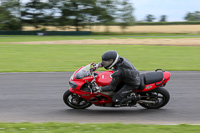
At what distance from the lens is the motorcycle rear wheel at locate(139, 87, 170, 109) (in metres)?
6.80

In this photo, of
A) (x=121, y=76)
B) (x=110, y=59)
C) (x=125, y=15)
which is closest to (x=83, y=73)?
(x=110, y=59)

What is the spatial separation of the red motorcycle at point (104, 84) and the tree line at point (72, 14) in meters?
51.8

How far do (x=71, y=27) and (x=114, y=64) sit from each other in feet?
178

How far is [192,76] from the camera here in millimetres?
11227

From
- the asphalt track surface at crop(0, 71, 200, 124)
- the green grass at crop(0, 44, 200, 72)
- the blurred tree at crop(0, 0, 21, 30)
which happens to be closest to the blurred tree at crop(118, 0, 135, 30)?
the blurred tree at crop(0, 0, 21, 30)

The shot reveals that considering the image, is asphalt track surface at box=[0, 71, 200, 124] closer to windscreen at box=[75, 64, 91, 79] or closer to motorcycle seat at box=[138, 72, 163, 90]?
motorcycle seat at box=[138, 72, 163, 90]

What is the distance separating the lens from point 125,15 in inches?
2309

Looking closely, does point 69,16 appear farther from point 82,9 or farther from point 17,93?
point 17,93

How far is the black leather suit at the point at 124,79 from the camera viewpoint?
647 centimetres

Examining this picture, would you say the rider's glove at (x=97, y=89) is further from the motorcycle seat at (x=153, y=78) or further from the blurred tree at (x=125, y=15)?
the blurred tree at (x=125, y=15)

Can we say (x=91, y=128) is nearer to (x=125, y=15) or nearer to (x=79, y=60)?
(x=79, y=60)

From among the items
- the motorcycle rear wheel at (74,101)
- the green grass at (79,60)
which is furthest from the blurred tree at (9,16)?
the motorcycle rear wheel at (74,101)

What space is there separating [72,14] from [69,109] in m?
53.9

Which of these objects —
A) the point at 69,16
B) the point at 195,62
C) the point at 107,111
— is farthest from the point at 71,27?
the point at 107,111
